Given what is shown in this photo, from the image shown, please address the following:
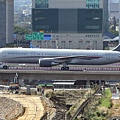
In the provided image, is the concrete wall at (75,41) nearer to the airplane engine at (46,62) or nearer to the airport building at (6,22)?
the airport building at (6,22)

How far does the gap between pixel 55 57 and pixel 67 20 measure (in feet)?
192

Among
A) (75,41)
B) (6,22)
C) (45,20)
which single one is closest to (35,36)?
(45,20)

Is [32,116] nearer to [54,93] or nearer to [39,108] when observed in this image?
[39,108]

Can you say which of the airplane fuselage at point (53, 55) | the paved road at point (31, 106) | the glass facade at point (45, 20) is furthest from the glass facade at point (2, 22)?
the paved road at point (31, 106)

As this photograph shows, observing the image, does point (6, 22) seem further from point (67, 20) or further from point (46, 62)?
point (46, 62)

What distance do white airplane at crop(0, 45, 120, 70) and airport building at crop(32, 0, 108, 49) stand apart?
179 ft

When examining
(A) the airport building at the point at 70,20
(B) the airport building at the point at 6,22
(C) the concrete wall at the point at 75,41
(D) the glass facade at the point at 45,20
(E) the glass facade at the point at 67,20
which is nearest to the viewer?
(C) the concrete wall at the point at 75,41

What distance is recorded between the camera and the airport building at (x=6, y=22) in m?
135

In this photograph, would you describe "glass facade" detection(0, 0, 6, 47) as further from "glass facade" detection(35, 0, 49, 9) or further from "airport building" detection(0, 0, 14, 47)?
"glass facade" detection(35, 0, 49, 9)

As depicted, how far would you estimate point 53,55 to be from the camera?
63.8 m

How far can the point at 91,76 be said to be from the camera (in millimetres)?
58781

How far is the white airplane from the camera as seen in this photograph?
62.7 meters

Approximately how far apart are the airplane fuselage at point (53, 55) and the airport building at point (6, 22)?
223ft

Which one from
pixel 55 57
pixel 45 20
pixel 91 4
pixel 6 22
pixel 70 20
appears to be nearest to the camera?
pixel 55 57
